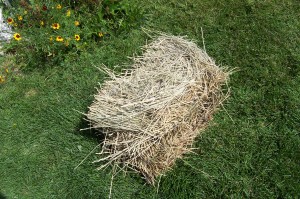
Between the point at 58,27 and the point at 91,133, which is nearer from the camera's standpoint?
the point at 91,133

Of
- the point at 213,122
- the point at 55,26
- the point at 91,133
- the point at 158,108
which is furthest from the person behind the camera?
the point at 55,26

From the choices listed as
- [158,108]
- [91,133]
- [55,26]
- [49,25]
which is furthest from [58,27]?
[158,108]

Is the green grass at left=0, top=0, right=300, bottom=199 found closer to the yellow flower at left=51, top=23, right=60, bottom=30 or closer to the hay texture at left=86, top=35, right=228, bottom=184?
the hay texture at left=86, top=35, right=228, bottom=184

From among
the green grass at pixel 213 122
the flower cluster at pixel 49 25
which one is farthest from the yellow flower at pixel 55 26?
the green grass at pixel 213 122

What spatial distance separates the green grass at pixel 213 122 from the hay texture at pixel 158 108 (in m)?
0.21

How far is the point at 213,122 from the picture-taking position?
3299 millimetres

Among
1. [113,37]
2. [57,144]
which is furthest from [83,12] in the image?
[57,144]

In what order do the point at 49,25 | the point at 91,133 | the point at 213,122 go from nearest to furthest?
1. the point at 213,122
2. the point at 91,133
3. the point at 49,25

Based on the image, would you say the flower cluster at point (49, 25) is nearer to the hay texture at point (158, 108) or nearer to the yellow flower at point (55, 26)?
the yellow flower at point (55, 26)

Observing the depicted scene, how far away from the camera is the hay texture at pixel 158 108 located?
2.85 m

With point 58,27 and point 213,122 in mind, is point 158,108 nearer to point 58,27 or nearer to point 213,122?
point 213,122

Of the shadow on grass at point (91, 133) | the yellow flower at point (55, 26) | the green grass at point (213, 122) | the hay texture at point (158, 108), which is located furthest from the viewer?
the yellow flower at point (55, 26)

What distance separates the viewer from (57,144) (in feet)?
11.7

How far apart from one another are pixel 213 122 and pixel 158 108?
29.9 inches
